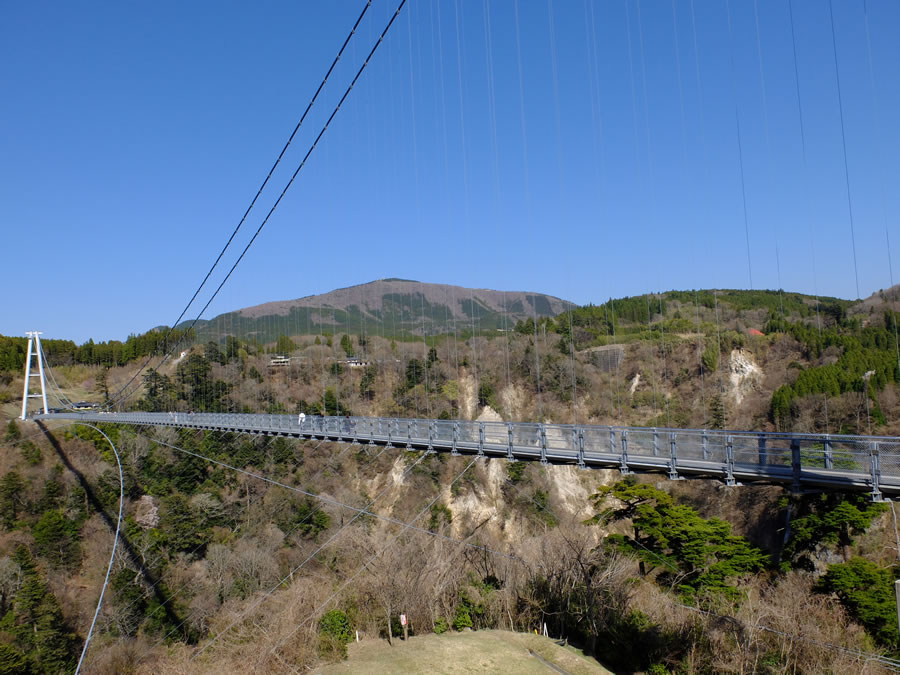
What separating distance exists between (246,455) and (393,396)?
424 inches

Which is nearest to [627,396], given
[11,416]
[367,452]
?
[367,452]

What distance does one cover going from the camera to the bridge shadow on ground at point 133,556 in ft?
101

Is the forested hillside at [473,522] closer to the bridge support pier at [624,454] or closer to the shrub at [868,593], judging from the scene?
the shrub at [868,593]

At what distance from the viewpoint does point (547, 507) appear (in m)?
39.2

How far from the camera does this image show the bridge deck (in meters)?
10.0

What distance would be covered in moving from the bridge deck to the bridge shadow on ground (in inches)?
745

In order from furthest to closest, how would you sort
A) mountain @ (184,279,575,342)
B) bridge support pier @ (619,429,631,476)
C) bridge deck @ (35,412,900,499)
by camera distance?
mountain @ (184,279,575,342) < bridge support pier @ (619,429,631,476) < bridge deck @ (35,412,900,499)

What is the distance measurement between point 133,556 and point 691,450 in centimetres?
3345

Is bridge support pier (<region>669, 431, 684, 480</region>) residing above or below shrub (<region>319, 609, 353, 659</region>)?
above

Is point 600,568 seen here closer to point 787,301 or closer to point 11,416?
point 787,301

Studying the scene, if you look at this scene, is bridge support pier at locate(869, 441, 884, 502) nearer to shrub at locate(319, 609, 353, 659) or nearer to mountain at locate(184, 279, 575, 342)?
shrub at locate(319, 609, 353, 659)

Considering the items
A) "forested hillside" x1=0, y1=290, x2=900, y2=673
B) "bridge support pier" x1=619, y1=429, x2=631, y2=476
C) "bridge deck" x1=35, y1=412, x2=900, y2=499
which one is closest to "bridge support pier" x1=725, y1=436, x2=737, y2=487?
"bridge deck" x1=35, y1=412, x2=900, y2=499

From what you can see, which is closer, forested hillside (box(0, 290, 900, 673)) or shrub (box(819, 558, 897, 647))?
shrub (box(819, 558, 897, 647))

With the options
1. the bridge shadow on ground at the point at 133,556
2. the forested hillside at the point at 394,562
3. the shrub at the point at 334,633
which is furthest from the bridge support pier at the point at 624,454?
the bridge shadow on ground at the point at 133,556
